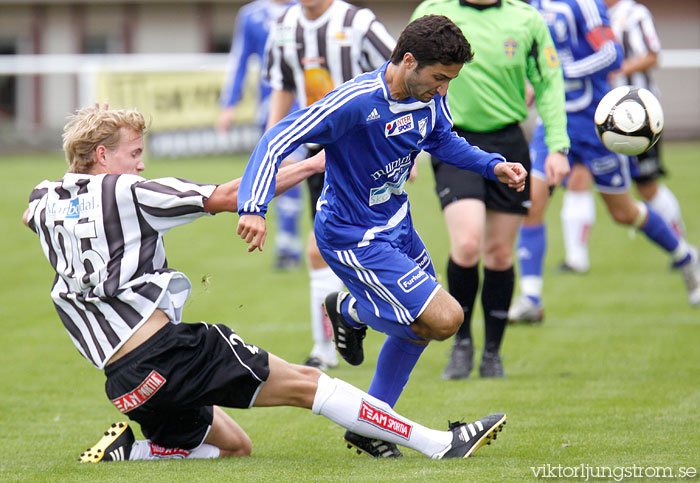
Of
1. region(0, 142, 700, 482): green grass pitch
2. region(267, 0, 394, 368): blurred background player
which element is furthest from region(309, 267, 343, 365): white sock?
region(0, 142, 700, 482): green grass pitch

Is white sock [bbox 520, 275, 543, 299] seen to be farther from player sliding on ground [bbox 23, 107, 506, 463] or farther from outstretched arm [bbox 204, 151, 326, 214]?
outstretched arm [bbox 204, 151, 326, 214]

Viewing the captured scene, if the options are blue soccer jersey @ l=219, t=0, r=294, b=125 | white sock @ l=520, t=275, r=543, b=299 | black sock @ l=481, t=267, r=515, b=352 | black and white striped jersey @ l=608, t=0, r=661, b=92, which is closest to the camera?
black sock @ l=481, t=267, r=515, b=352

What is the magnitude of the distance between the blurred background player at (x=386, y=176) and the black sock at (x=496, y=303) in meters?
1.37

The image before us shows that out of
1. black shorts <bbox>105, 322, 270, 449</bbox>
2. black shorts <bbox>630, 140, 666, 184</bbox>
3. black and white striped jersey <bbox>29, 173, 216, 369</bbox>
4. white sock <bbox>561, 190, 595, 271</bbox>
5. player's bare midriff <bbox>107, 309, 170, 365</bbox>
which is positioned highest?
black and white striped jersey <bbox>29, 173, 216, 369</bbox>

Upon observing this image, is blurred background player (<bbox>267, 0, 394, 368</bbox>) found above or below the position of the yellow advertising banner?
above

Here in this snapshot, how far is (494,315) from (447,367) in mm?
394

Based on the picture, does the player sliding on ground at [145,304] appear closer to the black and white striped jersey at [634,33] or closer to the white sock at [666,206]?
the white sock at [666,206]

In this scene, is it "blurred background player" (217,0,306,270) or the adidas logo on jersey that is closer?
the adidas logo on jersey

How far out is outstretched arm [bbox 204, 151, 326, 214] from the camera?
3.66m

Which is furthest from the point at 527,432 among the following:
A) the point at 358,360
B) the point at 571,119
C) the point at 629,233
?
the point at 629,233

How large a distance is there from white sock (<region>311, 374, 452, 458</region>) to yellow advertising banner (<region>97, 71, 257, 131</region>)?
1391 centimetres

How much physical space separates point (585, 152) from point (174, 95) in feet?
37.4

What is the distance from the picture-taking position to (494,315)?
559 cm

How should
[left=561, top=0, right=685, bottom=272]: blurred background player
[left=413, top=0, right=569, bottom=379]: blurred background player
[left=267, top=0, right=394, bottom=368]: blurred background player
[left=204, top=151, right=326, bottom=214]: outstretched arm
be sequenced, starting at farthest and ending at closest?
[left=561, top=0, right=685, bottom=272]: blurred background player → [left=267, top=0, right=394, bottom=368]: blurred background player → [left=413, top=0, right=569, bottom=379]: blurred background player → [left=204, top=151, right=326, bottom=214]: outstretched arm
